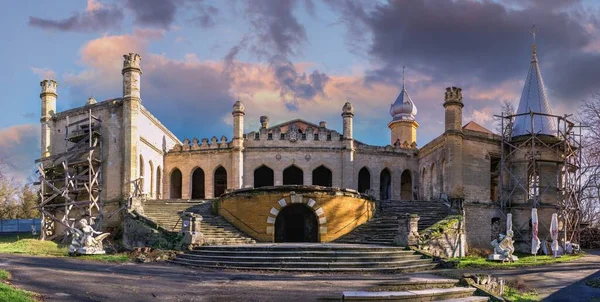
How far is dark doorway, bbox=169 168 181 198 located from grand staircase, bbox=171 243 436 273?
19576mm

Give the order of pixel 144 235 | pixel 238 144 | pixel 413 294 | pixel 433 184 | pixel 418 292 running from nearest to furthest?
pixel 413 294 → pixel 418 292 → pixel 144 235 → pixel 433 184 → pixel 238 144

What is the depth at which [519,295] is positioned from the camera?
674 inches

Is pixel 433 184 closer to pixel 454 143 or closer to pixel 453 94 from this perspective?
pixel 454 143

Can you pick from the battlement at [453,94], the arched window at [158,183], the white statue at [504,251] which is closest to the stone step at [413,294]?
the white statue at [504,251]

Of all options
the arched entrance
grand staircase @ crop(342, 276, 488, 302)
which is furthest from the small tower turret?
grand staircase @ crop(342, 276, 488, 302)

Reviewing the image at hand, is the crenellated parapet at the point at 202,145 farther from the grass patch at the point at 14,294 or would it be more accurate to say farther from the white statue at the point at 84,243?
the grass patch at the point at 14,294

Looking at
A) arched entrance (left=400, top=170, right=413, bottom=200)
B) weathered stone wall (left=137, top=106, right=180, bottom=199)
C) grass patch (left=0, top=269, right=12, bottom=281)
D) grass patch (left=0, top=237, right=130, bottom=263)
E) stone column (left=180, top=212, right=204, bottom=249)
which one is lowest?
grass patch (left=0, top=237, right=130, bottom=263)

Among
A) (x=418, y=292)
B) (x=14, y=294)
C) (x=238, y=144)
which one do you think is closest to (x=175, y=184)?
(x=238, y=144)

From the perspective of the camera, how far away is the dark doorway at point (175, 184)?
42219 millimetres

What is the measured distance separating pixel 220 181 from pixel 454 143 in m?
17.6

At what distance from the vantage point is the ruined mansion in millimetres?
34656

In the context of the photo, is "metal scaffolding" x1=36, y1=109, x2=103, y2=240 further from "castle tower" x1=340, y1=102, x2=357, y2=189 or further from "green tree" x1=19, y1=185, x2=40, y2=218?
"green tree" x1=19, y1=185, x2=40, y2=218

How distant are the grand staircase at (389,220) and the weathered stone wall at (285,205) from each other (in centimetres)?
71

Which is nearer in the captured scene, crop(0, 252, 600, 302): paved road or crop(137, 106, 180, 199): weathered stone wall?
crop(0, 252, 600, 302): paved road
